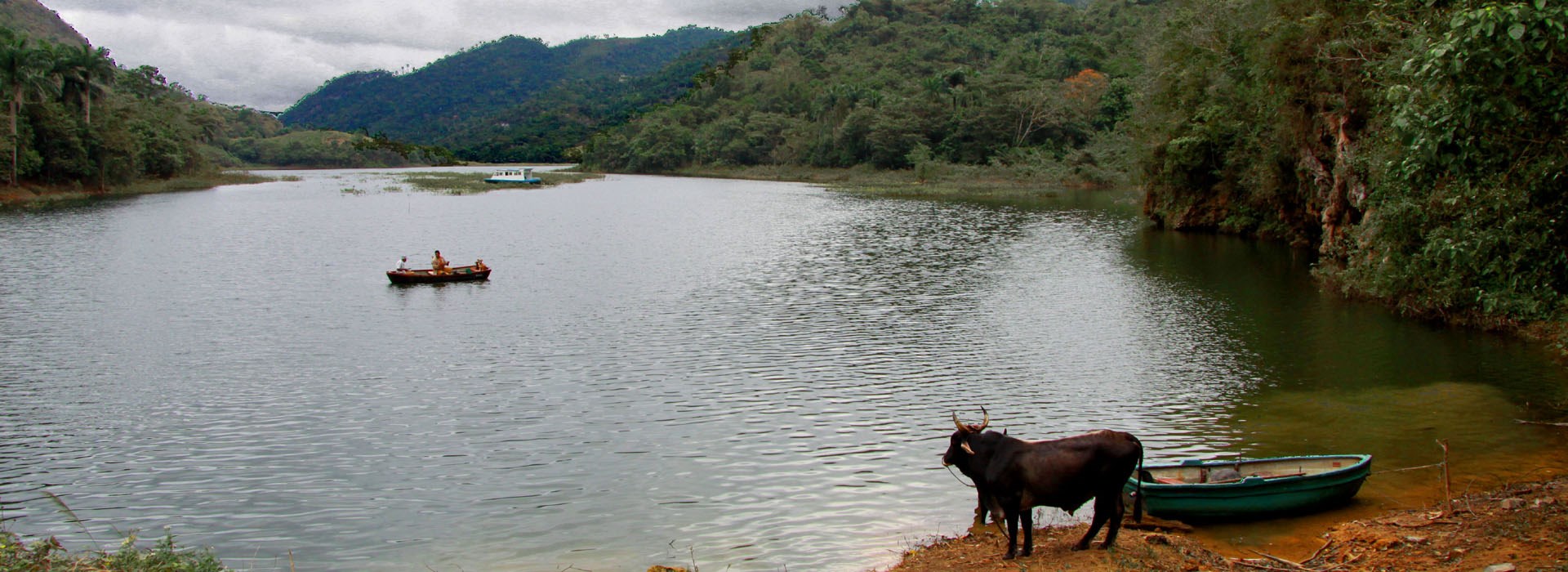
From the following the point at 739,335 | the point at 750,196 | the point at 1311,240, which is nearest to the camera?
the point at 739,335

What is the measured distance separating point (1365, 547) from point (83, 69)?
9471 cm

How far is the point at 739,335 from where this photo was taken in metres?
25.1

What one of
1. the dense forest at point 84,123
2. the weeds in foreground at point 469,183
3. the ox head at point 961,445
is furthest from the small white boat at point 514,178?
the ox head at point 961,445

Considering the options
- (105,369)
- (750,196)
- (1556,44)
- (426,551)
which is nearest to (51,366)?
(105,369)

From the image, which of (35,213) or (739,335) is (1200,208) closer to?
(739,335)

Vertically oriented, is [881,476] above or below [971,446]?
below

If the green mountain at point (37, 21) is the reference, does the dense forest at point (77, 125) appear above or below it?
below

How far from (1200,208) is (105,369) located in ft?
151

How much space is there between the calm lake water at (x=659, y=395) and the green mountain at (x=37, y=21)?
15984cm

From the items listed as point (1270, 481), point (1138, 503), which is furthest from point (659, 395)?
point (1270, 481)

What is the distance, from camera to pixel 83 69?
79.2m

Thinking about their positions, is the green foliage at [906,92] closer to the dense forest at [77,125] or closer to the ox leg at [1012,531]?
the dense forest at [77,125]

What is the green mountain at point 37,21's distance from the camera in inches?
6329

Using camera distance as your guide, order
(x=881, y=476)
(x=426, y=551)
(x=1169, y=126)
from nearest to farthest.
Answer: (x=426, y=551), (x=881, y=476), (x=1169, y=126)
